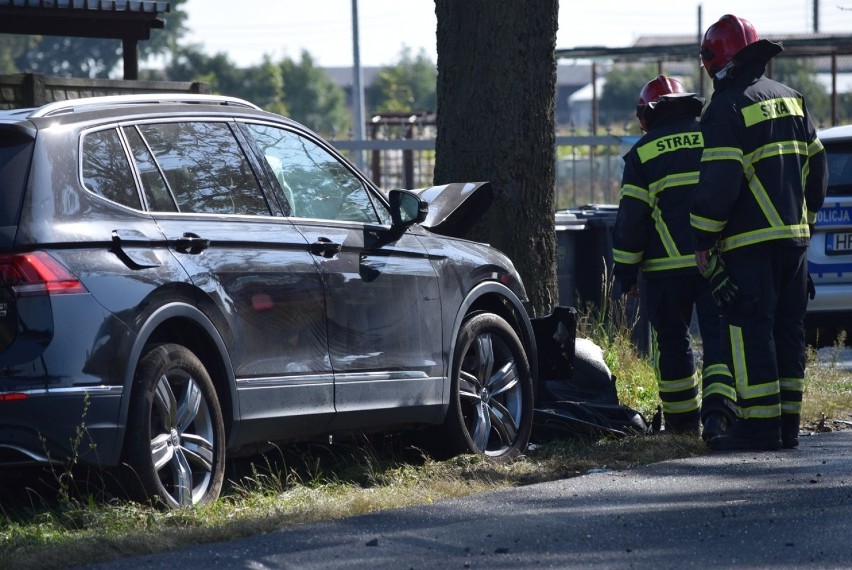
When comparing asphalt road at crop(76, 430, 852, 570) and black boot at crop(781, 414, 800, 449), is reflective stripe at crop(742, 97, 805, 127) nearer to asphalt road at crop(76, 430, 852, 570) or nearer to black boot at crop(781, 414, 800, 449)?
black boot at crop(781, 414, 800, 449)

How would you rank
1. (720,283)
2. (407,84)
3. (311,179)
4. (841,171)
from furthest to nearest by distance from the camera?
1. (407,84)
2. (841,171)
3. (720,283)
4. (311,179)

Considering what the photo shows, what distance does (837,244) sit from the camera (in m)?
10.5

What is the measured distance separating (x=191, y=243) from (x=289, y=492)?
1184mm

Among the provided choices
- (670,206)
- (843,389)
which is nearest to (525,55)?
(670,206)

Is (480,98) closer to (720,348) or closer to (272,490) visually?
(720,348)

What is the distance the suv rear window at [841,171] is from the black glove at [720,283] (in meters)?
3.46

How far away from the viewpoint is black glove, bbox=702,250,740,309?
7.07m

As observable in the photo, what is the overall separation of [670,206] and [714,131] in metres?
0.67

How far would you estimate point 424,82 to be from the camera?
122 meters

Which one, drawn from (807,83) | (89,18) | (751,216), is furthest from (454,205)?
(807,83)

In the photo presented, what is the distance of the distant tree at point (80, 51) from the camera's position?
114312mm

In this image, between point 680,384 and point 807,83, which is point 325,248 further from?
point 807,83

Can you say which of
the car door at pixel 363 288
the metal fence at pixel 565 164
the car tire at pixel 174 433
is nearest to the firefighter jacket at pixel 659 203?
the car door at pixel 363 288

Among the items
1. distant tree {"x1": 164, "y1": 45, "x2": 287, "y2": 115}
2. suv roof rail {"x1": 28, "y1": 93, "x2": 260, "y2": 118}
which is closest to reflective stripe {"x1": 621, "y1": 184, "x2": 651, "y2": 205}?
suv roof rail {"x1": 28, "y1": 93, "x2": 260, "y2": 118}
